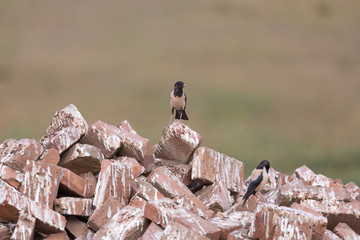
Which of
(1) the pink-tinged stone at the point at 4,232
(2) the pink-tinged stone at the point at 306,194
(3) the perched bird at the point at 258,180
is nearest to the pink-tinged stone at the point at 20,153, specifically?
(1) the pink-tinged stone at the point at 4,232

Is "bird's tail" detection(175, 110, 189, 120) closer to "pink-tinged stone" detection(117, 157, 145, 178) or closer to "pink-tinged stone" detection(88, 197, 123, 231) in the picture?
"pink-tinged stone" detection(117, 157, 145, 178)

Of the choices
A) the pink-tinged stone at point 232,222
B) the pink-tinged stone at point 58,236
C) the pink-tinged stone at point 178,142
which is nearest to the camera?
the pink-tinged stone at point 232,222

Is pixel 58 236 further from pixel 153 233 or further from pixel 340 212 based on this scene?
pixel 340 212

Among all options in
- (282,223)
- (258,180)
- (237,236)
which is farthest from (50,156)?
(282,223)

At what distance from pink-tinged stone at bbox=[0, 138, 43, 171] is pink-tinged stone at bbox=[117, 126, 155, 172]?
1.65m

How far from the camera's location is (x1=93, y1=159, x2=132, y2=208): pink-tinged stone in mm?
8391

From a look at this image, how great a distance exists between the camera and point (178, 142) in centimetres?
1027

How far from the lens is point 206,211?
8.67 meters

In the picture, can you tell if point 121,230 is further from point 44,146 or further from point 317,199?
point 317,199

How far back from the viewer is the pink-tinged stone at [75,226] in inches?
326

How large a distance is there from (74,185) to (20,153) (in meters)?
1.13

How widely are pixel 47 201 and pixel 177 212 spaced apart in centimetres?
214

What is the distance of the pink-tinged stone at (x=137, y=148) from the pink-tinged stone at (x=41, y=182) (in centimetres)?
184

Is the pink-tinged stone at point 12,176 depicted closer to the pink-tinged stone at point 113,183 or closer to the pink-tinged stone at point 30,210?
the pink-tinged stone at point 30,210
